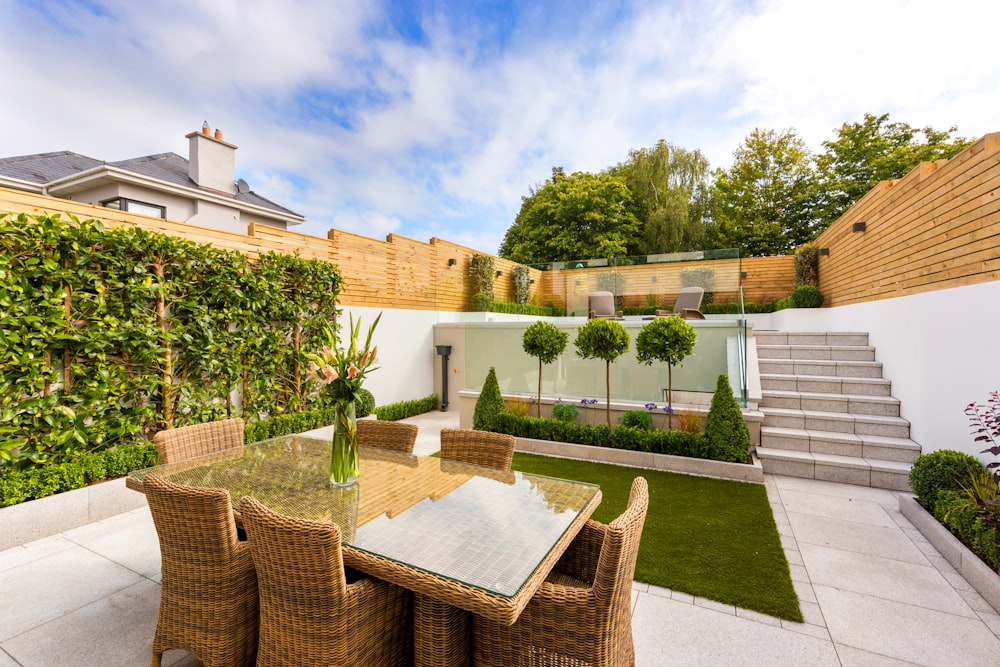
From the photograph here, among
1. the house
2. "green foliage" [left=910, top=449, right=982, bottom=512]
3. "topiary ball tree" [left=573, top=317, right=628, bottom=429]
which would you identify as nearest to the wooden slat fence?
"green foliage" [left=910, top=449, right=982, bottom=512]

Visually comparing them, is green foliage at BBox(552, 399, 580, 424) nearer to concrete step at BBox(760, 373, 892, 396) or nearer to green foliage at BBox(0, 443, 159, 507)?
concrete step at BBox(760, 373, 892, 396)

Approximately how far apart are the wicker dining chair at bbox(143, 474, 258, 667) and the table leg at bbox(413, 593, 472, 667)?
791mm

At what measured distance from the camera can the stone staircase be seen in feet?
14.2

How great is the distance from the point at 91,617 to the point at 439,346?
6233mm

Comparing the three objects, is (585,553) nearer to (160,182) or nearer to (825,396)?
(825,396)

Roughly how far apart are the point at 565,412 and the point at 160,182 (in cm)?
993

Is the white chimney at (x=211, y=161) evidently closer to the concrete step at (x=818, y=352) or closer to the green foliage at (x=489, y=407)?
the green foliage at (x=489, y=407)

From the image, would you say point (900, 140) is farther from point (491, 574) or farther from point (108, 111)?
point (108, 111)

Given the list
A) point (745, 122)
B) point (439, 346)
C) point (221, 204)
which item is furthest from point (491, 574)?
point (745, 122)

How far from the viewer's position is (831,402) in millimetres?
5168

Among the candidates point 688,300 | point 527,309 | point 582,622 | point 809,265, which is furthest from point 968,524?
point 527,309

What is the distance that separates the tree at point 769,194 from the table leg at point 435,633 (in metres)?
18.0

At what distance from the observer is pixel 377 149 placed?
1205 centimetres

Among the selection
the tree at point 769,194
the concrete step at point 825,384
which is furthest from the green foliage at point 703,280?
the tree at point 769,194
